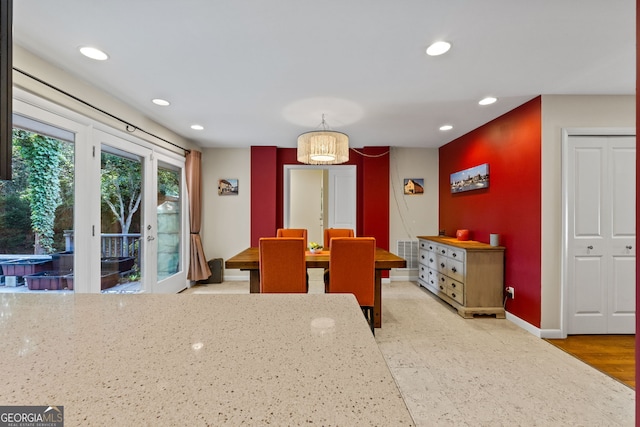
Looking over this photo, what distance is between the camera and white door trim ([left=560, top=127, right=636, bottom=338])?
8.61ft

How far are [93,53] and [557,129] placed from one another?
Answer: 13.0 ft

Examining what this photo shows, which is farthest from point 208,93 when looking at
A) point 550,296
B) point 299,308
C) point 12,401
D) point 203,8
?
point 550,296

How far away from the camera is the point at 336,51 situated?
194 centimetres

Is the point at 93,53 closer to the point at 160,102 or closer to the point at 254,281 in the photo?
the point at 160,102

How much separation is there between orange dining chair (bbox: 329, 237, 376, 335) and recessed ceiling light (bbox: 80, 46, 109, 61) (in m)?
2.24

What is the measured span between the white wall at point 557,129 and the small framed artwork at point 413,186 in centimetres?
223

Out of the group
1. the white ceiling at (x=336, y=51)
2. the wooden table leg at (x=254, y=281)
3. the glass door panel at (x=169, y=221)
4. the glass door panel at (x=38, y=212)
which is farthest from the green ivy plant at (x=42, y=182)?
the wooden table leg at (x=254, y=281)

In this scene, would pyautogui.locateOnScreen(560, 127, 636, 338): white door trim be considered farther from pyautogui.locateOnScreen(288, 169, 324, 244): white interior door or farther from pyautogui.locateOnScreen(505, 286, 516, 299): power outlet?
pyautogui.locateOnScreen(288, 169, 324, 244): white interior door

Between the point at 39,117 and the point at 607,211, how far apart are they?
4943mm

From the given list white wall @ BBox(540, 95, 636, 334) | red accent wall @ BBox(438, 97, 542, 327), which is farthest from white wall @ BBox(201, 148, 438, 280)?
white wall @ BBox(540, 95, 636, 334)

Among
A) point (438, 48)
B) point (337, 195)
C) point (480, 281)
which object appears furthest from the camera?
point (337, 195)

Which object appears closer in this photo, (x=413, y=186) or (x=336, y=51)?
(x=336, y=51)

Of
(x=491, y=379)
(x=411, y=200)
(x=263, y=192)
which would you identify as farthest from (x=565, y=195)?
(x=263, y=192)

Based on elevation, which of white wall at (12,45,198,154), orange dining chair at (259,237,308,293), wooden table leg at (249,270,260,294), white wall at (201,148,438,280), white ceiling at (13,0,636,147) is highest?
white ceiling at (13,0,636,147)
